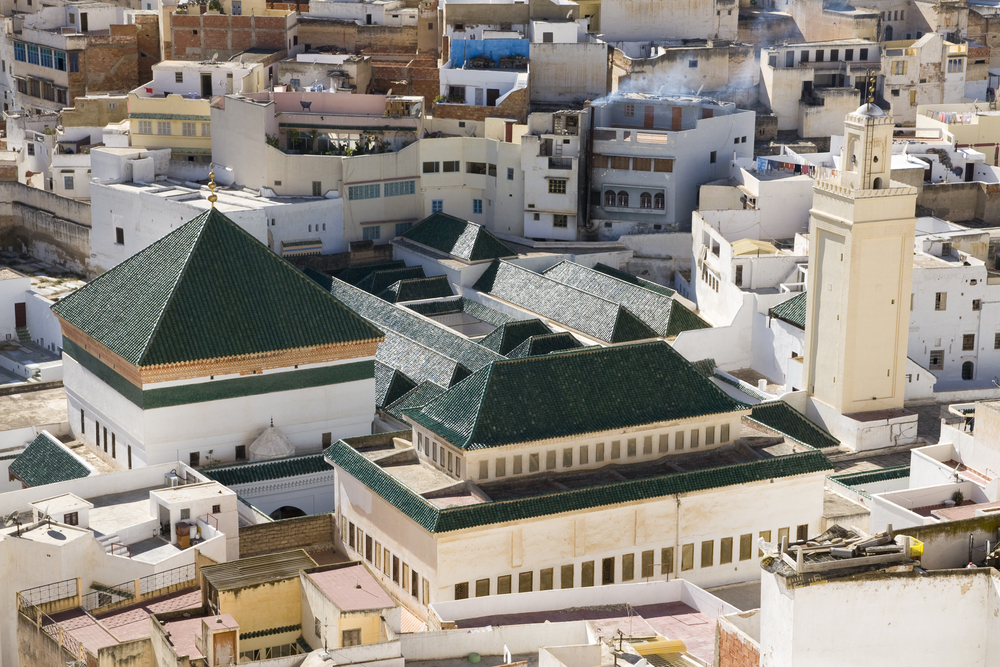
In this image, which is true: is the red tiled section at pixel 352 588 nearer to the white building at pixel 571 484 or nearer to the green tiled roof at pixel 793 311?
the white building at pixel 571 484

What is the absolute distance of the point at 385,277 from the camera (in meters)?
76.8

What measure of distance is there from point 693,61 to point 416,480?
46.4 metres

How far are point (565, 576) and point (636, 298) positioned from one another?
2507 cm

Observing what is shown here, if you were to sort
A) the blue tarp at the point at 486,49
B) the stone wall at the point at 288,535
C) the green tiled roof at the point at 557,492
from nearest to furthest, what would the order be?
the green tiled roof at the point at 557,492, the stone wall at the point at 288,535, the blue tarp at the point at 486,49

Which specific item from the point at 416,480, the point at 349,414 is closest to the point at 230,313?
the point at 349,414

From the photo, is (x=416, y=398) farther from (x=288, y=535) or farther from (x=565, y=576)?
(x=565, y=576)

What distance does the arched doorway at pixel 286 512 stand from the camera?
178 ft

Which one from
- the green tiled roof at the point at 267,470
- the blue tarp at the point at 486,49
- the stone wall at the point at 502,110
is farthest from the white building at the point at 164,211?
the green tiled roof at the point at 267,470

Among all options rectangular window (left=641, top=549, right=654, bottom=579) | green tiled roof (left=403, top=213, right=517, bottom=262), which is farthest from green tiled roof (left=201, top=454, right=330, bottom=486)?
green tiled roof (left=403, top=213, right=517, bottom=262)

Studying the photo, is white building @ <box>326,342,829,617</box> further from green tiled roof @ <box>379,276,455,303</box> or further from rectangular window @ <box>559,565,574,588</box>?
green tiled roof @ <box>379,276,455,303</box>

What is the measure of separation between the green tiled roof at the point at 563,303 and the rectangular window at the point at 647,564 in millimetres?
19523

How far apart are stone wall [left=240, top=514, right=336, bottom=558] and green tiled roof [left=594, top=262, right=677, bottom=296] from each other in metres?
24.8

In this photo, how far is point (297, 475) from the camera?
177 ft

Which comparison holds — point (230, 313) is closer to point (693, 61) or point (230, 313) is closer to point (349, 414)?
point (349, 414)
